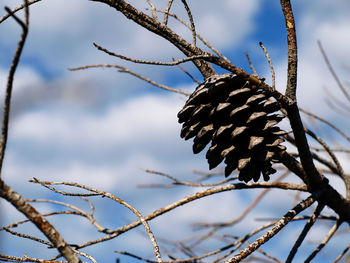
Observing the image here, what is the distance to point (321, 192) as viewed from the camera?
1.26m

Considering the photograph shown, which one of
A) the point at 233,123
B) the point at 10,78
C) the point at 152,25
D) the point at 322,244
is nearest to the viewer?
the point at 10,78

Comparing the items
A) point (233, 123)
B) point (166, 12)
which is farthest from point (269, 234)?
point (166, 12)

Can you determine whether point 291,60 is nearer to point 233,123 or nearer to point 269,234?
point 233,123

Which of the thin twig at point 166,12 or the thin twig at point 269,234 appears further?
the thin twig at point 166,12

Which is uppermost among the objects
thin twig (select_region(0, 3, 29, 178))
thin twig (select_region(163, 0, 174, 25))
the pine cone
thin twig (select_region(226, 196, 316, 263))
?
thin twig (select_region(163, 0, 174, 25))

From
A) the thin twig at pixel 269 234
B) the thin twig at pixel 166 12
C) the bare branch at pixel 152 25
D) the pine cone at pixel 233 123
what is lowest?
the thin twig at pixel 269 234

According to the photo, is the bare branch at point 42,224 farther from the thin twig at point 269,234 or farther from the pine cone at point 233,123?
the pine cone at point 233,123

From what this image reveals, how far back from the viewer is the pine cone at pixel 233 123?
1.08 m

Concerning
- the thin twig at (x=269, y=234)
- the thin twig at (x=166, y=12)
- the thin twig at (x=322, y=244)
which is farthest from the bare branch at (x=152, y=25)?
the thin twig at (x=322, y=244)

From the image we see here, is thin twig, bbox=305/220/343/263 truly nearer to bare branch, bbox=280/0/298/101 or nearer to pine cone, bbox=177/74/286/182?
pine cone, bbox=177/74/286/182

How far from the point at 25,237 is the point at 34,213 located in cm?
35

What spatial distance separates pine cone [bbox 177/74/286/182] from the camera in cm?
108

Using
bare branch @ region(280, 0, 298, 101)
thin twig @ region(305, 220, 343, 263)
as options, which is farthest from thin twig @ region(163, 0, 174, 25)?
thin twig @ region(305, 220, 343, 263)

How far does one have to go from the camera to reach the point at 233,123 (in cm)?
110
